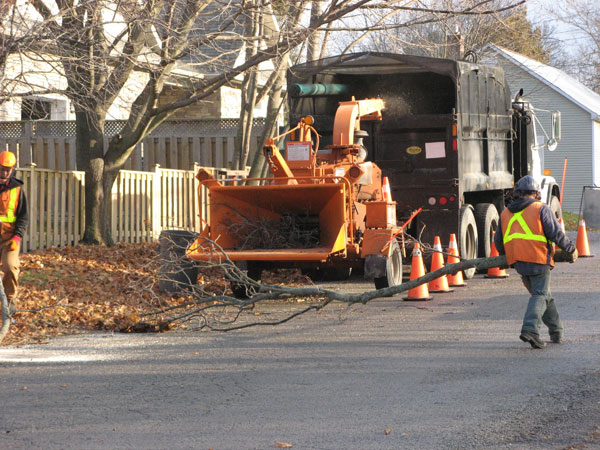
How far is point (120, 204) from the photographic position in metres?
18.6

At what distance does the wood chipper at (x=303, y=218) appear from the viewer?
11.7m

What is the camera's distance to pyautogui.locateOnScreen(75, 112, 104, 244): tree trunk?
53.7ft

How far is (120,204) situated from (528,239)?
11.6m

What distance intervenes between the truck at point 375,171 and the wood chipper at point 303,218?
15 millimetres

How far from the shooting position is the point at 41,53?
11.9 metres

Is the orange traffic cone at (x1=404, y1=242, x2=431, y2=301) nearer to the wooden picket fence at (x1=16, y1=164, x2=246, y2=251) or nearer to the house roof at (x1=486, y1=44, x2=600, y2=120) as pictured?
the wooden picket fence at (x1=16, y1=164, x2=246, y2=251)

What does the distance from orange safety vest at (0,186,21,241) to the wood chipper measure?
228cm

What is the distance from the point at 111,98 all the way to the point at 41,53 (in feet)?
10.1

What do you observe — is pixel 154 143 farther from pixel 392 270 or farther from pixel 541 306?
pixel 541 306

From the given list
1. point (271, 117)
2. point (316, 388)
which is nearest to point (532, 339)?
point (316, 388)

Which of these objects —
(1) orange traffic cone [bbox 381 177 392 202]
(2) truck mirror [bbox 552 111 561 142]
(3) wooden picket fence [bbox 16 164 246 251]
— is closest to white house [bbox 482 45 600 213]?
(2) truck mirror [bbox 552 111 561 142]

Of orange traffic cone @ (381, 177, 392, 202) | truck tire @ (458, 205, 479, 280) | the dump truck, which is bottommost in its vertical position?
truck tire @ (458, 205, 479, 280)

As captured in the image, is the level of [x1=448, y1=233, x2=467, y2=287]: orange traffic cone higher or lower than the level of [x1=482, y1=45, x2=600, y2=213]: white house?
lower

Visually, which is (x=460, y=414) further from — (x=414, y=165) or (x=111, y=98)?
(x=111, y=98)
